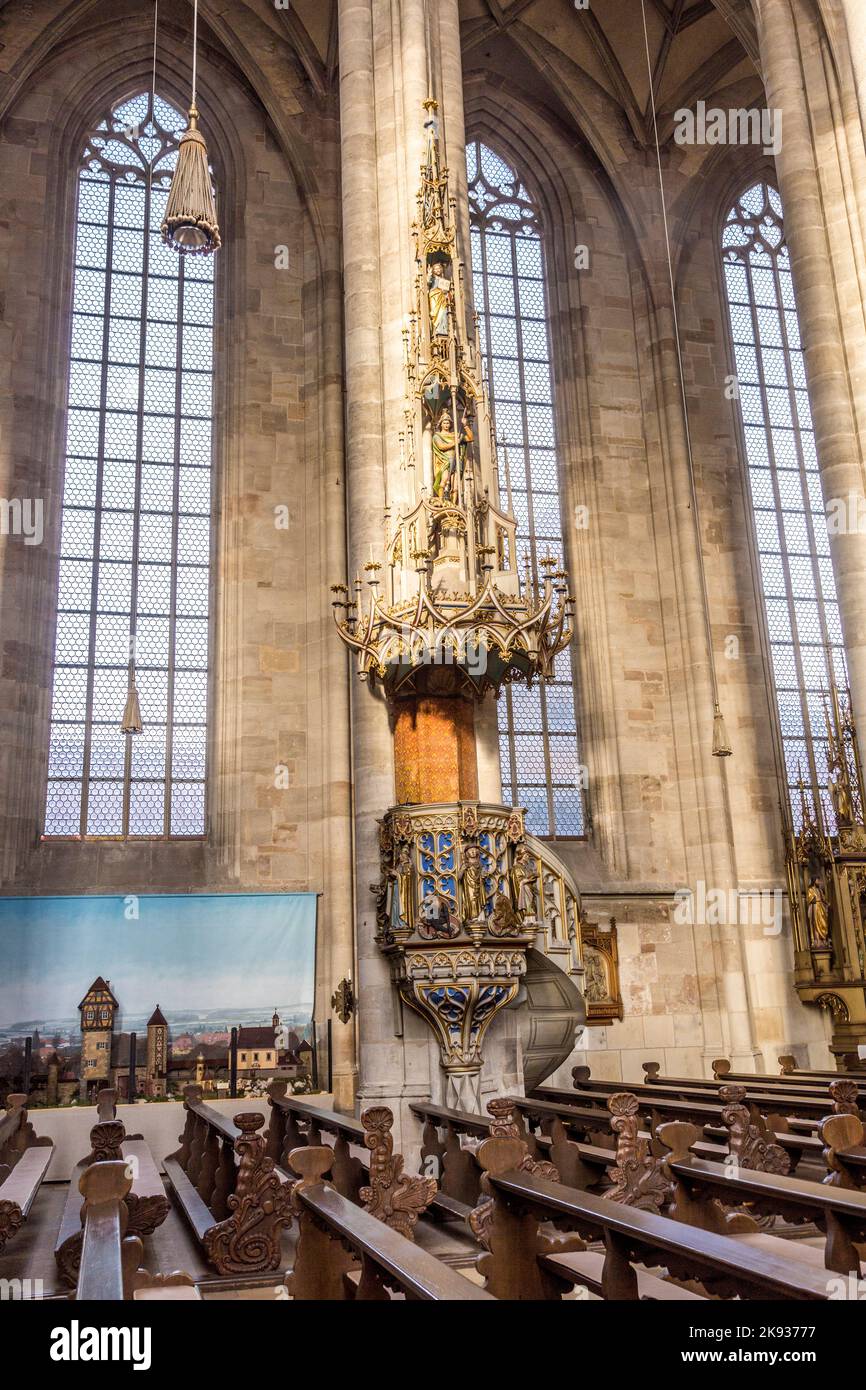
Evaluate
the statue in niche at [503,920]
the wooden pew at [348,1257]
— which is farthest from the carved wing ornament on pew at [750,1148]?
the statue in niche at [503,920]

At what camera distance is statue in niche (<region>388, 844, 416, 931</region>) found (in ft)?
28.8

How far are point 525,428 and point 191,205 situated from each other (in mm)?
9351

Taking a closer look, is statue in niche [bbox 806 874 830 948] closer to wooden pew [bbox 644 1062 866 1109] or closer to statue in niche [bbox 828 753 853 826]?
statue in niche [bbox 828 753 853 826]

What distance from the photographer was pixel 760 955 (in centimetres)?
1514

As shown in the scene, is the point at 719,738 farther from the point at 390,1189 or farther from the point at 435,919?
the point at 390,1189

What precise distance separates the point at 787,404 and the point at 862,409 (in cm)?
682

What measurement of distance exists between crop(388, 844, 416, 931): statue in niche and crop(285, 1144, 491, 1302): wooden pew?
164 inches

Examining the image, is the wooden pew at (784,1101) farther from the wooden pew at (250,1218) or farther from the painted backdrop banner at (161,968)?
the painted backdrop banner at (161,968)

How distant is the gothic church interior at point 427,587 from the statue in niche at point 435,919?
3 cm

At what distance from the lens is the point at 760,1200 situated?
14.5 feet

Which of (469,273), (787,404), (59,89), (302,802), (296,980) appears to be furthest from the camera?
(787,404)

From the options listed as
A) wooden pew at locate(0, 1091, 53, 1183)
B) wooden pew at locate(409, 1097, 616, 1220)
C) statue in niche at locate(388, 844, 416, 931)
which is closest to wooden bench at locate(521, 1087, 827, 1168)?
wooden pew at locate(409, 1097, 616, 1220)
